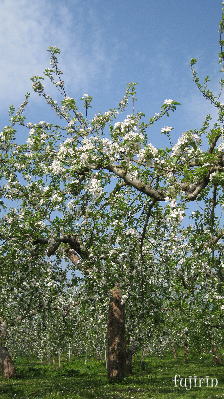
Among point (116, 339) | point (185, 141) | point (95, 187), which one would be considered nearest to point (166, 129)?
point (185, 141)

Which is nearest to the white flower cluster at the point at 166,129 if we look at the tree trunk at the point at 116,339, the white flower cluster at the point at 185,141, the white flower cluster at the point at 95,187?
the white flower cluster at the point at 185,141

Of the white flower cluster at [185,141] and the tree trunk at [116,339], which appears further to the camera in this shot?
the tree trunk at [116,339]

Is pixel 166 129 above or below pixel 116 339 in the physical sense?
above

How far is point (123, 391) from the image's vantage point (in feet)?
54.7

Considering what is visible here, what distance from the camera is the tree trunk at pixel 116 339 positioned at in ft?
62.4

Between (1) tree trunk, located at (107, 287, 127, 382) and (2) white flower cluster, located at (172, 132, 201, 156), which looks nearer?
(2) white flower cluster, located at (172, 132, 201, 156)

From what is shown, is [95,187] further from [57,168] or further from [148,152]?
[148,152]

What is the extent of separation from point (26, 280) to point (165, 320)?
7.48 metres

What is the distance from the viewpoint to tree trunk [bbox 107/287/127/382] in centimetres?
1903

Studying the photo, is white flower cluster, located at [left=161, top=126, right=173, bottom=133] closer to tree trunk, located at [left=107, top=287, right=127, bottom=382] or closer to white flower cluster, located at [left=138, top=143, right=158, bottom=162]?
white flower cluster, located at [left=138, top=143, right=158, bottom=162]

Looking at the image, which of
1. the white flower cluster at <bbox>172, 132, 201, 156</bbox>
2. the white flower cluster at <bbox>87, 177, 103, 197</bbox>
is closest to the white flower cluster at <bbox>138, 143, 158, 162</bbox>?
the white flower cluster at <bbox>172, 132, 201, 156</bbox>

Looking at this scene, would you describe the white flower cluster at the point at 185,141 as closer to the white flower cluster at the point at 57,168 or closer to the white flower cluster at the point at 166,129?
the white flower cluster at the point at 166,129

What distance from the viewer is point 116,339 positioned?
63.1ft

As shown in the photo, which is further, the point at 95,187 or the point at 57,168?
the point at 57,168
